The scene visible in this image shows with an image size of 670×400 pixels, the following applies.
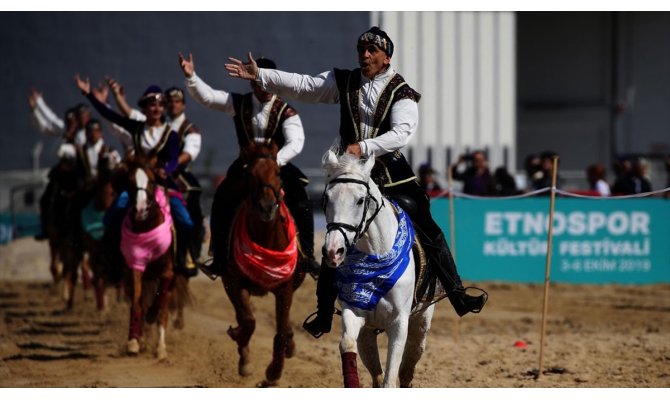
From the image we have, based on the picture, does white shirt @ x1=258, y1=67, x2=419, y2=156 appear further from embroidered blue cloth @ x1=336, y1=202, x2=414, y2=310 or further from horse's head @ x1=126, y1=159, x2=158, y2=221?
horse's head @ x1=126, y1=159, x2=158, y2=221

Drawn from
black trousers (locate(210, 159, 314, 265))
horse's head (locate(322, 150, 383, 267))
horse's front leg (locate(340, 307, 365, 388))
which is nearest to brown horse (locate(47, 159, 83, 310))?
black trousers (locate(210, 159, 314, 265))

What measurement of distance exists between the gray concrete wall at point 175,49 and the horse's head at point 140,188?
1294cm

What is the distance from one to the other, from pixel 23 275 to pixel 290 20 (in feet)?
24.7

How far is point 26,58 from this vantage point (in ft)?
80.5

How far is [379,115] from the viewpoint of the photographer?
7949 millimetres

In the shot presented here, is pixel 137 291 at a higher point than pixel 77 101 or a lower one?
lower

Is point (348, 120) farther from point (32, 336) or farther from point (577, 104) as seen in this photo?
point (577, 104)

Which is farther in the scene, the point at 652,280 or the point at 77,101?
the point at 77,101

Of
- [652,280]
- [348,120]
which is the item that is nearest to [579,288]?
[652,280]

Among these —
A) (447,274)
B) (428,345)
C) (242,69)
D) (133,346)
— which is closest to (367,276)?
(447,274)

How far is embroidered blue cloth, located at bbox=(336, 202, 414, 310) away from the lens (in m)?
7.41

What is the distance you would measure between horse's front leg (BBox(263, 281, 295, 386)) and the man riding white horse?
1.82 metres

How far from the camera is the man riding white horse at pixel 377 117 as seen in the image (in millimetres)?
7852

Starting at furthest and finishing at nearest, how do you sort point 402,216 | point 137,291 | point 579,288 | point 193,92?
point 579,288 → point 137,291 → point 193,92 → point 402,216
